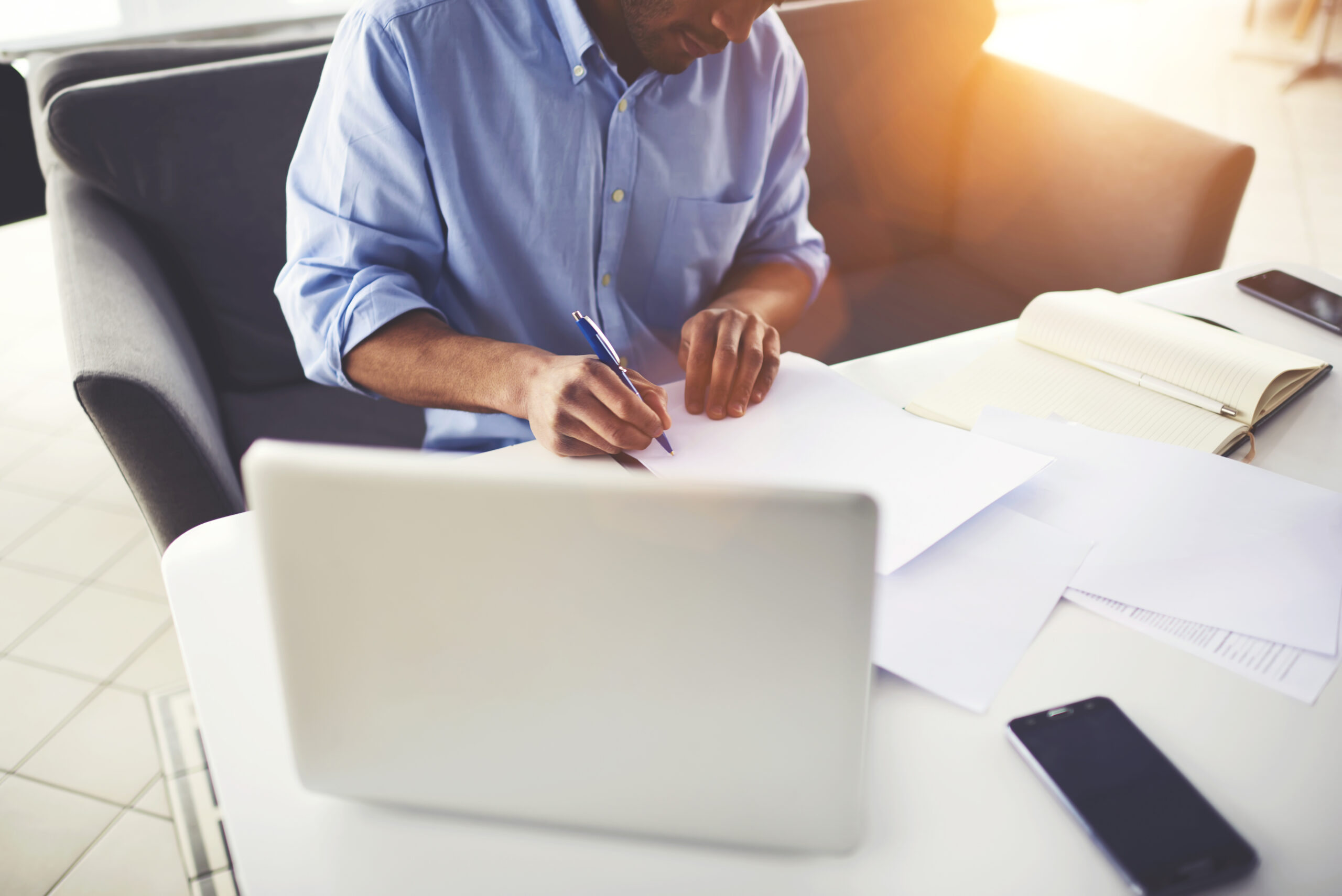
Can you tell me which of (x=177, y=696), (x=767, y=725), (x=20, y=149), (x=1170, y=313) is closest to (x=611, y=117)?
(x=1170, y=313)

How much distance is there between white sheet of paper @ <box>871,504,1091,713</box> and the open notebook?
178 millimetres

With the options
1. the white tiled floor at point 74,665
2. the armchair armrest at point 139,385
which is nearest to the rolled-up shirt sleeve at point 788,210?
the armchair armrest at point 139,385

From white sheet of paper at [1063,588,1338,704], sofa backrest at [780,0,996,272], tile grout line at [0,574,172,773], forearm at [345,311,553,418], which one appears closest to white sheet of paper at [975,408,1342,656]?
white sheet of paper at [1063,588,1338,704]

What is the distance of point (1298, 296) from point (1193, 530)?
59cm

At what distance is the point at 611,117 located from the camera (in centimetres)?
104

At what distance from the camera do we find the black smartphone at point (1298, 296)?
3.51 ft

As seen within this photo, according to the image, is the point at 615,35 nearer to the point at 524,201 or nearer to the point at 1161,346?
the point at 524,201

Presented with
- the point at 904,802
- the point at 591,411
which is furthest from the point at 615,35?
the point at 904,802

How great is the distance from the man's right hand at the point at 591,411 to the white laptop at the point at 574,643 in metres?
0.32

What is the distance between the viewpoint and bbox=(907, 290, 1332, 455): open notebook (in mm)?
881

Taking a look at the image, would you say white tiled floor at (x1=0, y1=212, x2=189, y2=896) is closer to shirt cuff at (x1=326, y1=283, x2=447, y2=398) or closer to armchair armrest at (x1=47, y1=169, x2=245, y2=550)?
armchair armrest at (x1=47, y1=169, x2=245, y2=550)

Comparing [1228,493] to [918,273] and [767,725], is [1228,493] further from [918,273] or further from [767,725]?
[918,273]

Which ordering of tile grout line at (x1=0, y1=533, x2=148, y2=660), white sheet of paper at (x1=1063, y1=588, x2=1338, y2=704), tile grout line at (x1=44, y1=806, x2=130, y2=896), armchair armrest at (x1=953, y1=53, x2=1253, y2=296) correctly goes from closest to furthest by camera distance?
white sheet of paper at (x1=1063, y1=588, x2=1338, y2=704) → tile grout line at (x1=44, y1=806, x2=130, y2=896) → armchair armrest at (x1=953, y1=53, x2=1253, y2=296) → tile grout line at (x1=0, y1=533, x2=148, y2=660)

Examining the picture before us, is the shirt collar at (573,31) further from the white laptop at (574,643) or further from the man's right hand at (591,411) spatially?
the white laptop at (574,643)
